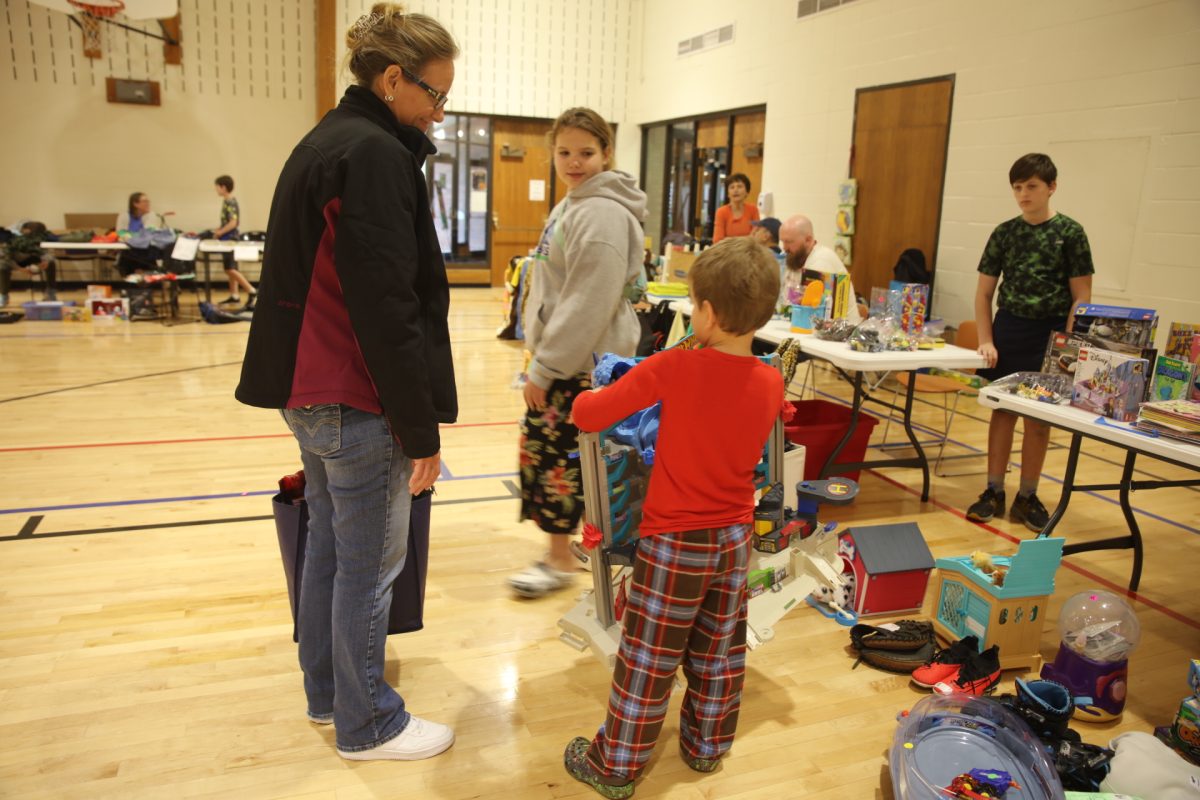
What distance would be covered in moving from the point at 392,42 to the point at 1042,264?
10.8 feet

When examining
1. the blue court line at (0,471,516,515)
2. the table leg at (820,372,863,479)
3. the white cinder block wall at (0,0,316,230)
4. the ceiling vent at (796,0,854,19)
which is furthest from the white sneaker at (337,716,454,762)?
the white cinder block wall at (0,0,316,230)

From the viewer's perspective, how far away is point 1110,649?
2.45m

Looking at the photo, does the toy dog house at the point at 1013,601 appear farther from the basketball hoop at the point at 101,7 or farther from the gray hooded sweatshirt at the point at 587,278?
the basketball hoop at the point at 101,7

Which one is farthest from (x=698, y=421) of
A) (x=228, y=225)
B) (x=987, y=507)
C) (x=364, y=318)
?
(x=228, y=225)

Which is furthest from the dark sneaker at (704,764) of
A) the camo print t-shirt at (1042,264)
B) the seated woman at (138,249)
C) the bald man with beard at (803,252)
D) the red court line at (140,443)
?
the seated woman at (138,249)

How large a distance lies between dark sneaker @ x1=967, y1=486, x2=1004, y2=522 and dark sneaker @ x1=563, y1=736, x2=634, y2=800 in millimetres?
2609

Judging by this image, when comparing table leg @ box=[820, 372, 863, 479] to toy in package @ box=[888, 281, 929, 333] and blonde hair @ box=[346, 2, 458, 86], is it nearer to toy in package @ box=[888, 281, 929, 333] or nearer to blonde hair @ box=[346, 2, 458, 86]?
toy in package @ box=[888, 281, 929, 333]

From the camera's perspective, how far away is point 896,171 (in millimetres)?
7336

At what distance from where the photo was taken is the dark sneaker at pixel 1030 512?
12.8ft

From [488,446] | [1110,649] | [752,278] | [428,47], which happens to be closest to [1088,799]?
[1110,649]

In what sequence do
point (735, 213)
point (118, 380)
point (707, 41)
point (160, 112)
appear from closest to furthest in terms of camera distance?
point (118, 380)
point (735, 213)
point (707, 41)
point (160, 112)

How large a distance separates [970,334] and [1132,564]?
237 centimetres

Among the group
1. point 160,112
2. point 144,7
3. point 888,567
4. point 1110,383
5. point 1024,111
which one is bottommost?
point 888,567

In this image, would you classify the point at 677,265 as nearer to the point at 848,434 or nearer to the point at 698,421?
the point at 848,434
